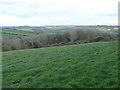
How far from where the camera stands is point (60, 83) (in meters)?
11.0

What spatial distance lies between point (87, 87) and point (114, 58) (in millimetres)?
5295

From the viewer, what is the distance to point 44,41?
60438 millimetres

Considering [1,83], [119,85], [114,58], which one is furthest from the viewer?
[114,58]

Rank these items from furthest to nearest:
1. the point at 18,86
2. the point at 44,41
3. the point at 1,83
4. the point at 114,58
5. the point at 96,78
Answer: the point at 44,41, the point at 114,58, the point at 1,83, the point at 18,86, the point at 96,78

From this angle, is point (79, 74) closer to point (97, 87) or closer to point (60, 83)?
point (60, 83)

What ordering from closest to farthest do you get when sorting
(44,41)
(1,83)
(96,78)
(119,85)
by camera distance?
(119,85) < (96,78) < (1,83) < (44,41)

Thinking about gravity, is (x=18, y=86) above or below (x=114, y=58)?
below

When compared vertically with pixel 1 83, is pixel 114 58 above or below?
above

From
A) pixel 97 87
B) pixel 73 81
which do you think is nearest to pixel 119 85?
pixel 97 87

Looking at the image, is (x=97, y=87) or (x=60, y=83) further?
(x=60, y=83)

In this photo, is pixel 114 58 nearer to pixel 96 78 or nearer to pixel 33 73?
pixel 96 78

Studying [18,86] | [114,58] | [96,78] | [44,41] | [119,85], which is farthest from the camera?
[44,41]

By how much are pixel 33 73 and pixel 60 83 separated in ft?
12.7

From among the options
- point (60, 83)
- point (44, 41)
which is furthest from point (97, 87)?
point (44, 41)
